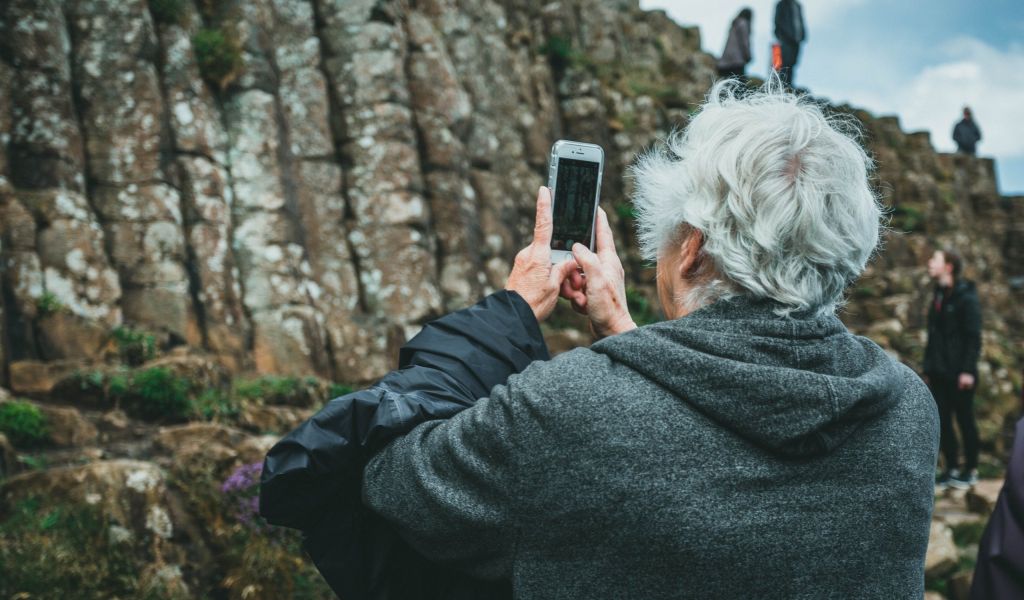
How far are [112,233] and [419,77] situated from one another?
508cm

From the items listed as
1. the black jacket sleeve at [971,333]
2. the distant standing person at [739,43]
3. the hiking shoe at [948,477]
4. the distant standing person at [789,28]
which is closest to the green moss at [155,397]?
the black jacket sleeve at [971,333]

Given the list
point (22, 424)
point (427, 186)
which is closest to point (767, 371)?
point (22, 424)

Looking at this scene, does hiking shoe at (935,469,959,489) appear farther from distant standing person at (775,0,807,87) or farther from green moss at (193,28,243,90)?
green moss at (193,28,243,90)

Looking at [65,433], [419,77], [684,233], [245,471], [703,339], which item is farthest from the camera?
[419,77]

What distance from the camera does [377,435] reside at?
1688 mm

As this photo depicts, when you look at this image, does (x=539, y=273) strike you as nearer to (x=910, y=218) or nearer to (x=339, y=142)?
(x=339, y=142)

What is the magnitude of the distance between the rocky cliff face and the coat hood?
172 inches

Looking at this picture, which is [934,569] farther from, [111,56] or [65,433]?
[111,56]

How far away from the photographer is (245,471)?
5750mm

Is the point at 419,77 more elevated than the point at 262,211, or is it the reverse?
the point at 419,77

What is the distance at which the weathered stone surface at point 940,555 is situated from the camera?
274 inches

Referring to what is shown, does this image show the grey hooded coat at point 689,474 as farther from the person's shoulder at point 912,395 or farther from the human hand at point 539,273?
the human hand at point 539,273

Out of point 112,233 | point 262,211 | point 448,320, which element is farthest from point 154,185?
point 448,320

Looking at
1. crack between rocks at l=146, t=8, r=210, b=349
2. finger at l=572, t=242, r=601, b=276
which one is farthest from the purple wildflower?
finger at l=572, t=242, r=601, b=276
